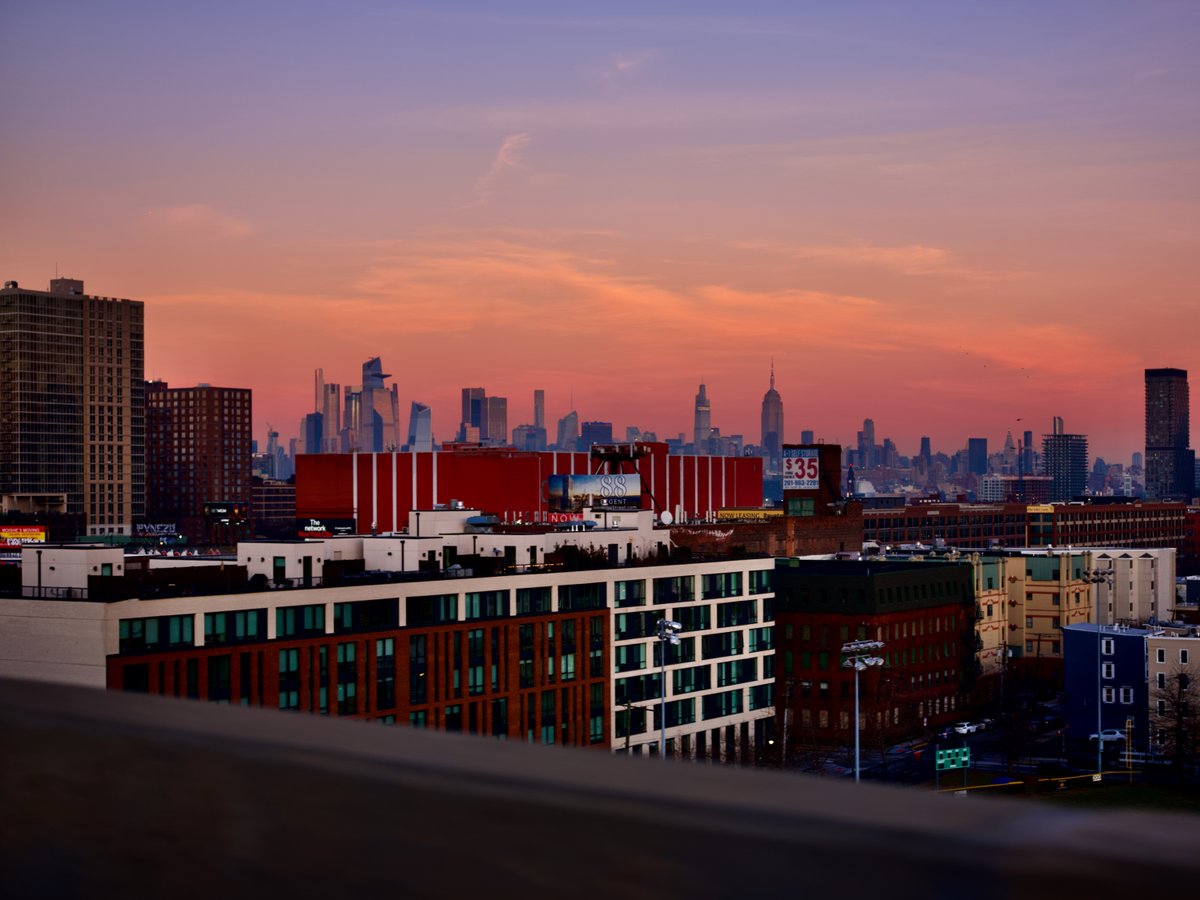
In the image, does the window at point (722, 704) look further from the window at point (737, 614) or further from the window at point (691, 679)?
the window at point (737, 614)

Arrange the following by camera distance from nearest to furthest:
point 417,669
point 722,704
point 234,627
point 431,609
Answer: point 234,627, point 417,669, point 431,609, point 722,704

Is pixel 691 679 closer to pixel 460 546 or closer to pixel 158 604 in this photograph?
pixel 460 546

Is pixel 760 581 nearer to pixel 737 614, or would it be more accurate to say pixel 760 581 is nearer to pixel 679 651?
pixel 737 614

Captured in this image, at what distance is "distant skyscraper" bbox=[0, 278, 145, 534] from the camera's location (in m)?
180

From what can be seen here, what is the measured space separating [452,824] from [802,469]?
101 m

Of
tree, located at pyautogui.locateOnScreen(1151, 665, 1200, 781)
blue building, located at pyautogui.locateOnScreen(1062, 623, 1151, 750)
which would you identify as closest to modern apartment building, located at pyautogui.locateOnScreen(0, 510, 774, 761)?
blue building, located at pyautogui.locateOnScreen(1062, 623, 1151, 750)

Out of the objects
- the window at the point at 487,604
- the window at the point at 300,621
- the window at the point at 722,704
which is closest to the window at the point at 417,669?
the window at the point at 487,604

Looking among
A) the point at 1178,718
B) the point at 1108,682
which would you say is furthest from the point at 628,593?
the point at 1108,682

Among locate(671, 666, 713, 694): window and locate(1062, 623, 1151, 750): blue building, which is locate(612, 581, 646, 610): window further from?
locate(1062, 623, 1151, 750): blue building

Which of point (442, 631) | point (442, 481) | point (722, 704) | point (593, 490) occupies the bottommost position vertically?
point (722, 704)

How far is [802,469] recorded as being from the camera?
10175 centimetres

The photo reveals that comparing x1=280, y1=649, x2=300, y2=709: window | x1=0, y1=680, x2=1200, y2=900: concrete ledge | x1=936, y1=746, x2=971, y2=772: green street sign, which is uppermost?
x1=0, y1=680, x2=1200, y2=900: concrete ledge

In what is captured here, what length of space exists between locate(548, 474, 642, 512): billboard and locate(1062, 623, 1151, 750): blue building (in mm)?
31006

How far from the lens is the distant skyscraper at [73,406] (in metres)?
180
